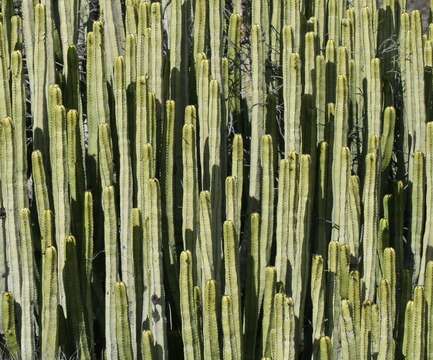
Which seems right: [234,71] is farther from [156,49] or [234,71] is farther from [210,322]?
[210,322]

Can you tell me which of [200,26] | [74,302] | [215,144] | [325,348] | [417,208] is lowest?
[325,348]

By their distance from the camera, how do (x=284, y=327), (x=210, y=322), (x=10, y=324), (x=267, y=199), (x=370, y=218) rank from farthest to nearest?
(x=267, y=199), (x=370, y=218), (x=10, y=324), (x=210, y=322), (x=284, y=327)

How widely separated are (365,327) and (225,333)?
374 mm

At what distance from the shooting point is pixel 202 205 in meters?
2.80

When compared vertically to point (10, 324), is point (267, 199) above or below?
above

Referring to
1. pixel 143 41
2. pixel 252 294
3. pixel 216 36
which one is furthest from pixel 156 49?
pixel 252 294

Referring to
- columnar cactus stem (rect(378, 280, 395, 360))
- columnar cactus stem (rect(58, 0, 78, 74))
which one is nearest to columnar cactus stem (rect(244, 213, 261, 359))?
columnar cactus stem (rect(378, 280, 395, 360))

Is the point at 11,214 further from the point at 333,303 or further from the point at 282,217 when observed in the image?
the point at 333,303

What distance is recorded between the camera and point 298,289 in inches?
118

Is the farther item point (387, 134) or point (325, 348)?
point (387, 134)

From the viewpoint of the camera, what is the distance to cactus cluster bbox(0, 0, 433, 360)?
9.24 feet

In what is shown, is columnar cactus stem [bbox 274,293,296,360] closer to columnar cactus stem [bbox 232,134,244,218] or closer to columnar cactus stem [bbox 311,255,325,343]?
columnar cactus stem [bbox 311,255,325,343]

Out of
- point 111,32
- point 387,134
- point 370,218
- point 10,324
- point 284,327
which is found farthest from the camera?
point 111,32

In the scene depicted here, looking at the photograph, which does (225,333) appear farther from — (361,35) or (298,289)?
(361,35)
